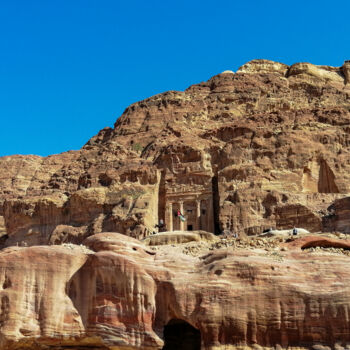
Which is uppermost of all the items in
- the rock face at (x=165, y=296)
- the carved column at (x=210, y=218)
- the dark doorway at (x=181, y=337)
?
the carved column at (x=210, y=218)

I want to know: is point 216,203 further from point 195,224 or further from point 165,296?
point 165,296

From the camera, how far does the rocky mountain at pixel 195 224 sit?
98.8ft

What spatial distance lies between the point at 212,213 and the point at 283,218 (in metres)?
9.75

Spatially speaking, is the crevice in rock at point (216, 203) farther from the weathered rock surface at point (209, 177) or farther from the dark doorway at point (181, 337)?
the dark doorway at point (181, 337)

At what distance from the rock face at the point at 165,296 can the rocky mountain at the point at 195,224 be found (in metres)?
0.07

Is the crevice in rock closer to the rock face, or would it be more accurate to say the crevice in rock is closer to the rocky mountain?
the rocky mountain

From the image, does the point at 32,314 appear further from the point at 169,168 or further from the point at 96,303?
the point at 169,168

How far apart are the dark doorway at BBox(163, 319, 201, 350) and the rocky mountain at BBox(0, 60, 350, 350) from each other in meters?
0.08

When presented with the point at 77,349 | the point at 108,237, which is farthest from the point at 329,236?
the point at 77,349

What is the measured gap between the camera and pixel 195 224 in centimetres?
6238

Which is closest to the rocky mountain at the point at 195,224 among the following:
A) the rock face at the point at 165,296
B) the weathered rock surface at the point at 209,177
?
the rock face at the point at 165,296

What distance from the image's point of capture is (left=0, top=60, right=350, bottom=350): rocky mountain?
30.1 meters

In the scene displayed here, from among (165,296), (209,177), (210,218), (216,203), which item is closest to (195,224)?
(210,218)

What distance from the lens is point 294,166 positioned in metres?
62.1
